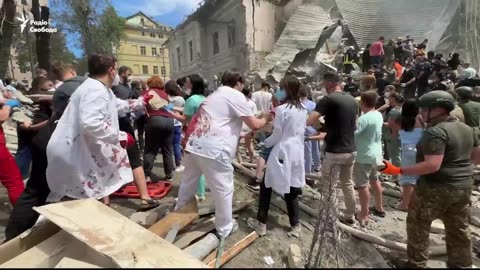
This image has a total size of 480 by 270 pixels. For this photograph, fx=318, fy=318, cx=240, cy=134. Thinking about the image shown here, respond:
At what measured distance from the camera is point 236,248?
3242mm

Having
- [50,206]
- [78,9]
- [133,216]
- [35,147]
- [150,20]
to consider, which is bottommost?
[133,216]

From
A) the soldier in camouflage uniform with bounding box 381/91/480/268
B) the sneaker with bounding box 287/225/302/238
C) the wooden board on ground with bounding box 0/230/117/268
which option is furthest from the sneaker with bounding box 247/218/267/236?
the wooden board on ground with bounding box 0/230/117/268

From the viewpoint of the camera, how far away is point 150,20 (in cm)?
7694

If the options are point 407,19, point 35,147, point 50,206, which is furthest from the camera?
point 407,19

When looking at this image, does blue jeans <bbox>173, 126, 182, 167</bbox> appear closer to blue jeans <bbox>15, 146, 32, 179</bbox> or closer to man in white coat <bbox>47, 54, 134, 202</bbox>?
blue jeans <bbox>15, 146, 32, 179</bbox>

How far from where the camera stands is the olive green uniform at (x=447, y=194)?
2.72m

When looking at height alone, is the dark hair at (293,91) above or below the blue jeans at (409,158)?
above

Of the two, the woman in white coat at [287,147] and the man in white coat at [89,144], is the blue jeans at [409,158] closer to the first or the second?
the woman in white coat at [287,147]

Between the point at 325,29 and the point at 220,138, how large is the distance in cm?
2093

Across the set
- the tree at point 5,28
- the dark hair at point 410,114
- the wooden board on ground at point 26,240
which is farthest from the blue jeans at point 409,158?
the tree at point 5,28

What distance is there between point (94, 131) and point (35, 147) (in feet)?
2.52

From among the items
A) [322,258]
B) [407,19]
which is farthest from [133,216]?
[407,19]

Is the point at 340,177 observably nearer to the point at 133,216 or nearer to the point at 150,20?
the point at 133,216

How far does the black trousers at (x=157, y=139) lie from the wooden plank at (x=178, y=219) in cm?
159
